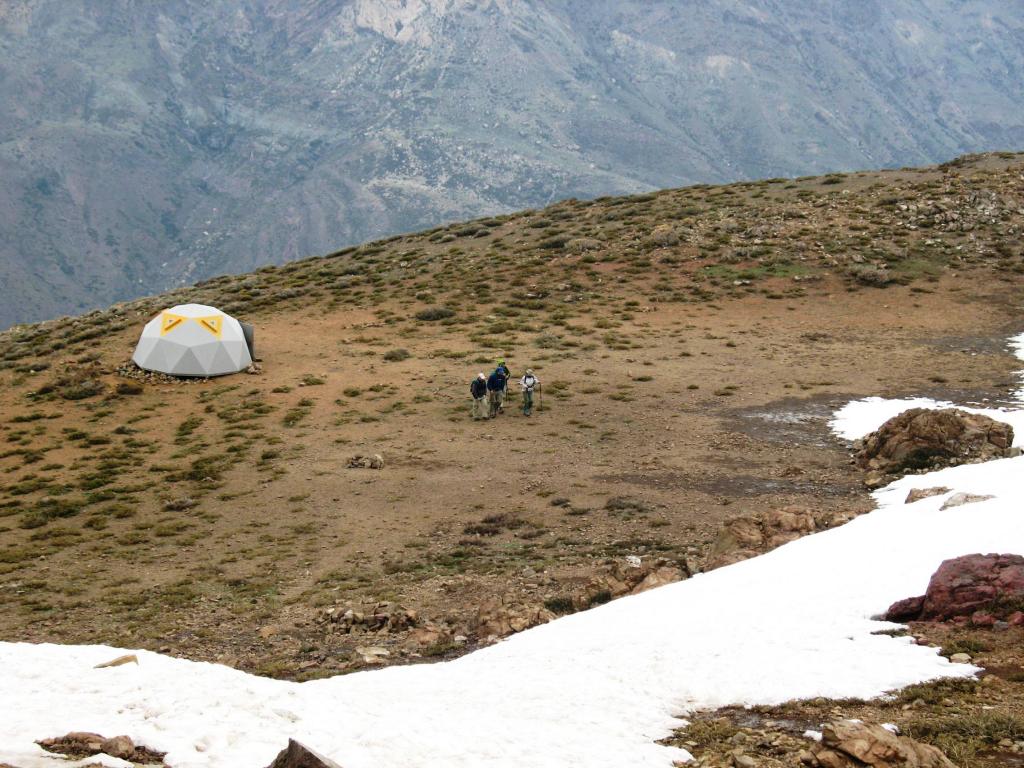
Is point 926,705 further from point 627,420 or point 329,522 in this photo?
point 627,420

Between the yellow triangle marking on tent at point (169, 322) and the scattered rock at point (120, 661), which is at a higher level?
the yellow triangle marking on tent at point (169, 322)

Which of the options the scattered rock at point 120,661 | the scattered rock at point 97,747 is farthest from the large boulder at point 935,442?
the scattered rock at point 97,747

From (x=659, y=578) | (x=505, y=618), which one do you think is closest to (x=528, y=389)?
(x=659, y=578)

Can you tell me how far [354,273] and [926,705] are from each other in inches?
2109

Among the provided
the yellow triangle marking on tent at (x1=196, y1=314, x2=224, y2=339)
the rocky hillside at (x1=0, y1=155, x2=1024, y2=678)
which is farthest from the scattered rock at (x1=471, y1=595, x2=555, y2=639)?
the yellow triangle marking on tent at (x1=196, y1=314, x2=224, y2=339)

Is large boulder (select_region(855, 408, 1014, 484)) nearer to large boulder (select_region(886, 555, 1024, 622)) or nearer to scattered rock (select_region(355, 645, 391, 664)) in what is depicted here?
large boulder (select_region(886, 555, 1024, 622))

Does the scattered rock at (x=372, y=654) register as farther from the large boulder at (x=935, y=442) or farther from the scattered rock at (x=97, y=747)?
the large boulder at (x=935, y=442)

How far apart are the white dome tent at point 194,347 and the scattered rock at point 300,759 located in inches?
1295

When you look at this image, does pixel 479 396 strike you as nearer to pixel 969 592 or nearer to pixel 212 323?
pixel 212 323

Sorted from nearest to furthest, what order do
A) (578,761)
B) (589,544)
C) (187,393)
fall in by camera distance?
(578,761) → (589,544) → (187,393)

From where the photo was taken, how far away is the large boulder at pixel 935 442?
22.7m

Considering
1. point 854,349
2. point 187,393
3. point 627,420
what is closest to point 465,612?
point 627,420

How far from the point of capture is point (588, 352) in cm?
4075

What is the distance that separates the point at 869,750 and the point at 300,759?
17.0 ft
